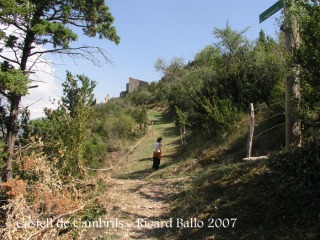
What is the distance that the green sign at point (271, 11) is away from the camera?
5.90 meters

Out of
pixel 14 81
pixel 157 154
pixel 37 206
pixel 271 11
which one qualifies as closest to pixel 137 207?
pixel 37 206

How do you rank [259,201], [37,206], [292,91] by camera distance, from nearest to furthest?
[259,201], [37,206], [292,91]

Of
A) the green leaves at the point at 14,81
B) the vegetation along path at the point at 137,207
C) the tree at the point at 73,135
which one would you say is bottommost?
the vegetation along path at the point at 137,207

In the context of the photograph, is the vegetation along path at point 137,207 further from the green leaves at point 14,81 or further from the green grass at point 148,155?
the green leaves at point 14,81

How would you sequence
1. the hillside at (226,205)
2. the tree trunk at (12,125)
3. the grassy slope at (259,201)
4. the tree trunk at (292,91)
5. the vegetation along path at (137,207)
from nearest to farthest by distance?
the grassy slope at (259,201)
the hillside at (226,205)
the tree trunk at (292,91)
the vegetation along path at (137,207)
the tree trunk at (12,125)

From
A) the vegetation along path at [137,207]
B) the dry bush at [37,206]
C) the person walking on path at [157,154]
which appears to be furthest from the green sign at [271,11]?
the person walking on path at [157,154]

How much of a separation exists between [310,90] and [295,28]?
67.1 inches

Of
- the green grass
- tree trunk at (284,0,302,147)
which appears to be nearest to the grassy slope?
tree trunk at (284,0,302,147)

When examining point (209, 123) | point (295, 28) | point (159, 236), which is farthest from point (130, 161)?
point (295, 28)

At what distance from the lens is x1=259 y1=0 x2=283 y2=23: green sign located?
590cm

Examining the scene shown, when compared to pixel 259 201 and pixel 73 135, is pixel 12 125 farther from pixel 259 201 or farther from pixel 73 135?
pixel 259 201

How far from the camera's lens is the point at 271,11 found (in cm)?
Answer: 612

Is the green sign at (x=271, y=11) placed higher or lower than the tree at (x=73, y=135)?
higher

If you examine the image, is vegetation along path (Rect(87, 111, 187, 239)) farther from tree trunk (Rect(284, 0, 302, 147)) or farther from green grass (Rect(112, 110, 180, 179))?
A: tree trunk (Rect(284, 0, 302, 147))
